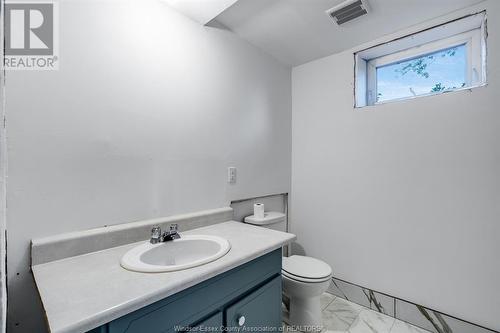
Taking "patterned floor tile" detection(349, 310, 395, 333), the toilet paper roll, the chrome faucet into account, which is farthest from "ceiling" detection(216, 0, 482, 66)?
"patterned floor tile" detection(349, 310, 395, 333)

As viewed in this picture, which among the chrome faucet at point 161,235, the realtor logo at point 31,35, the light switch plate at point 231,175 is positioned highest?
the realtor logo at point 31,35

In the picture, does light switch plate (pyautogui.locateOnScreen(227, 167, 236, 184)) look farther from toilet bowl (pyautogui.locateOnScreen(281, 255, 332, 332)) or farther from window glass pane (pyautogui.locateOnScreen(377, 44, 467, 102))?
window glass pane (pyautogui.locateOnScreen(377, 44, 467, 102))

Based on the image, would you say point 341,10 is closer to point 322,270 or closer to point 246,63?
point 246,63

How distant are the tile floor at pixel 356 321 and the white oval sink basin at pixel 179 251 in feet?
3.10

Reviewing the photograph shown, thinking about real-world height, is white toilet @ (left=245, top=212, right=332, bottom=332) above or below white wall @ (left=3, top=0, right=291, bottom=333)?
below

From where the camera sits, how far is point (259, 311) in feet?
3.82

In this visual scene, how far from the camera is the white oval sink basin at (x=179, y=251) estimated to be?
3.41 ft

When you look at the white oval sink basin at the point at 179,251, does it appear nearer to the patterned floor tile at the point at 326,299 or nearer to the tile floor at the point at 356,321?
the tile floor at the point at 356,321

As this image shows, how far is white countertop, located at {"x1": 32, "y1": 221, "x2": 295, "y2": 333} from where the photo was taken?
646mm

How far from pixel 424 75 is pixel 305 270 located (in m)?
1.71

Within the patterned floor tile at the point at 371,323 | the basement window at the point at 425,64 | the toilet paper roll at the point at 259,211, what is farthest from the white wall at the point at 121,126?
the patterned floor tile at the point at 371,323

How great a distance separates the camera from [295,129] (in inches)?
92.4

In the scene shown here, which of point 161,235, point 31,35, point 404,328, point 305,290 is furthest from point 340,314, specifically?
point 31,35

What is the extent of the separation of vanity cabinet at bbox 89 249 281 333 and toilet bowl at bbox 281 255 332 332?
28 centimetres
